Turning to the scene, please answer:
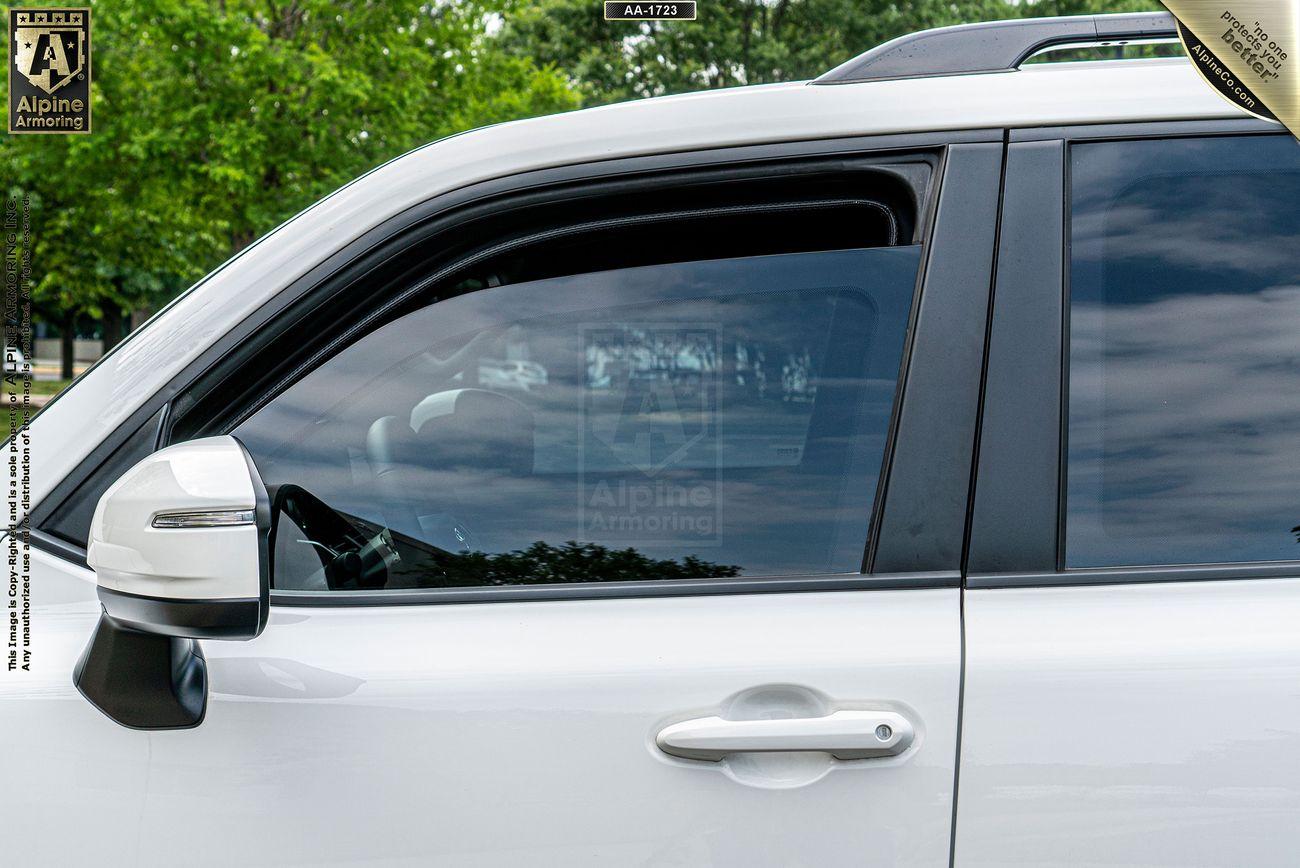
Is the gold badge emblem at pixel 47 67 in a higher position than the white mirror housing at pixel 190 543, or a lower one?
higher

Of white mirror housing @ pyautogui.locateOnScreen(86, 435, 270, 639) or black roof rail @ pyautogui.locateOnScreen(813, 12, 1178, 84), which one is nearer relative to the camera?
white mirror housing @ pyautogui.locateOnScreen(86, 435, 270, 639)

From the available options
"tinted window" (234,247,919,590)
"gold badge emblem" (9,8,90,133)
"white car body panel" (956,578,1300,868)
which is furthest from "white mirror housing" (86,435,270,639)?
"gold badge emblem" (9,8,90,133)

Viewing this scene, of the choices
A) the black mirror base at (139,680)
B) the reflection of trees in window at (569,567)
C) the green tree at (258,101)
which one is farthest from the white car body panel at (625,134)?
the green tree at (258,101)

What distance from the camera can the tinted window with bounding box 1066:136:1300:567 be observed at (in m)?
1.37

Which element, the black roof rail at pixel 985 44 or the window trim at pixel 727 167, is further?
the black roof rail at pixel 985 44

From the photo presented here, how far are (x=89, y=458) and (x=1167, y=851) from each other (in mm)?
1377

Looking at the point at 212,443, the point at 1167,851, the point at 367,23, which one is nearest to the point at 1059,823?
the point at 1167,851

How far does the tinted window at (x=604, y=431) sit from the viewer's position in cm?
143

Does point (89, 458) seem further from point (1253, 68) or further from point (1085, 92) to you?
point (1253, 68)

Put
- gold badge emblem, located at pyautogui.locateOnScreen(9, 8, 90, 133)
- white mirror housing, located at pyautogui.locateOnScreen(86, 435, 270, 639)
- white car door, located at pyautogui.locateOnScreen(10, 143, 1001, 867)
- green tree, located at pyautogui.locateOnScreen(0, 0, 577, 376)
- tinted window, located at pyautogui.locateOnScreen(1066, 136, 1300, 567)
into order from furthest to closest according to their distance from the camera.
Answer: green tree, located at pyautogui.locateOnScreen(0, 0, 577, 376)
gold badge emblem, located at pyautogui.locateOnScreen(9, 8, 90, 133)
tinted window, located at pyautogui.locateOnScreen(1066, 136, 1300, 567)
white car door, located at pyautogui.locateOnScreen(10, 143, 1001, 867)
white mirror housing, located at pyautogui.locateOnScreen(86, 435, 270, 639)

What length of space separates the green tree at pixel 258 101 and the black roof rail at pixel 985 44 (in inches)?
518

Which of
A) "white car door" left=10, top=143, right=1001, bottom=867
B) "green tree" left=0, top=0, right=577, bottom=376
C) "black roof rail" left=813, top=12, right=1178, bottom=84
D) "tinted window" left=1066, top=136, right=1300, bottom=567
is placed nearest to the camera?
"white car door" left=10, top=143, right=1001, bottom=867

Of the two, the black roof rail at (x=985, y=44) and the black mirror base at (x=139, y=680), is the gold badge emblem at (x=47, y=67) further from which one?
the black roof rail at (x=985, y=44)

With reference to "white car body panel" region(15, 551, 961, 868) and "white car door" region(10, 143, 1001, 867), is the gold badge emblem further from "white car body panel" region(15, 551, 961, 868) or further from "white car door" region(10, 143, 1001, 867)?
"white car body panel" region(15, 551, 961, 868)
